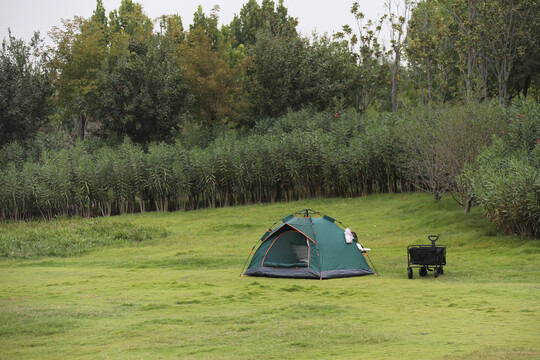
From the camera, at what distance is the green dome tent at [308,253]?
1548 centimetres

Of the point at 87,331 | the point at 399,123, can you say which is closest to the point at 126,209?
the point at 399,123

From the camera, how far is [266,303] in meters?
12.1

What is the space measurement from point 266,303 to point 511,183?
30.3 ft

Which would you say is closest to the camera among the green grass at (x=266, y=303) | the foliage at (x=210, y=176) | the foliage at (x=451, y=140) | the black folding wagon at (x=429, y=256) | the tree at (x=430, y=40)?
the green grass at (x=266, y=303)

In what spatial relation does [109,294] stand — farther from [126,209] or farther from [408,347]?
[126,209]

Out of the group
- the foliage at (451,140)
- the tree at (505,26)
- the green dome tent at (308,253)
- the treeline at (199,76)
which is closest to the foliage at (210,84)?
the treeline at (199,76)

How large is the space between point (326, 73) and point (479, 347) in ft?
114

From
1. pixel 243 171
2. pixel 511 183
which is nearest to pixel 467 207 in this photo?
pixel 511 183

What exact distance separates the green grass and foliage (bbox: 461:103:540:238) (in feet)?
2.16

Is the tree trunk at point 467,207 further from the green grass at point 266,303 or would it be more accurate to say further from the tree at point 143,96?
the tree at point 143,96

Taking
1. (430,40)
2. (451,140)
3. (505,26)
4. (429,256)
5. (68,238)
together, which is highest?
(430,40)

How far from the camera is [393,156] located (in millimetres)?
28906

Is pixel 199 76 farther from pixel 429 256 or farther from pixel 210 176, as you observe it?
pixel 429 256

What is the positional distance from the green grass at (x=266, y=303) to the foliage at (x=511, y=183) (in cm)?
66
